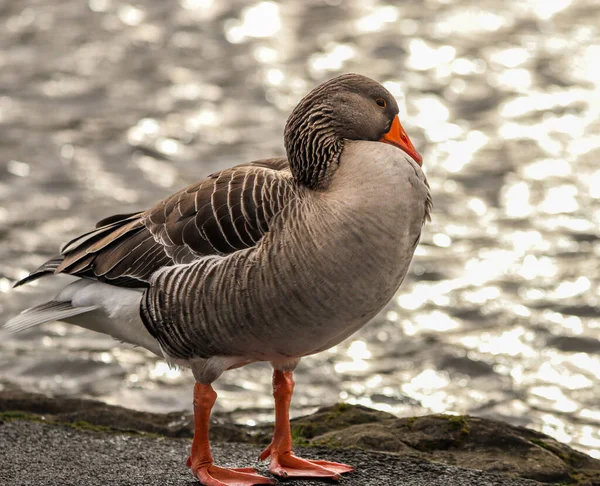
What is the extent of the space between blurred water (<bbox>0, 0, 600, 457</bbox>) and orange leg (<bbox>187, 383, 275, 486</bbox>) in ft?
10.3

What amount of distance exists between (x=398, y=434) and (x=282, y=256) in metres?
1.88

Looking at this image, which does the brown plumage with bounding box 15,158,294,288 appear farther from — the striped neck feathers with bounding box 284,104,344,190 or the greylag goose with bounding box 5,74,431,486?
the striped neck feathers with bounding box 284,104,344,190

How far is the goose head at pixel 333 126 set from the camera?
6137 millimetres

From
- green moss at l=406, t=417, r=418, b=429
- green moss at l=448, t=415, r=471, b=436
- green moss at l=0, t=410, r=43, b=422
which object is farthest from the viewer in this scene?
green moss at l=0, t=410, r=43, b=422

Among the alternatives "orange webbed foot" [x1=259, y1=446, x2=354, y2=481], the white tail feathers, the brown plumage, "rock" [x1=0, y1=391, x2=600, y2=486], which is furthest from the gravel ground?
the brown plumage

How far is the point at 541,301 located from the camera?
37.0ft

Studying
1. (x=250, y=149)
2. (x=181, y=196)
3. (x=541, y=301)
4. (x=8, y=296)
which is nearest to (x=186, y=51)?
(x=250, y=149)

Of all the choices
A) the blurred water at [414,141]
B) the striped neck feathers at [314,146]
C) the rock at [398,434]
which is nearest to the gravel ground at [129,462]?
the rock at [398,434]

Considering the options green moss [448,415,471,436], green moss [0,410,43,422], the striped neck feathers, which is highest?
the striped neck feathers

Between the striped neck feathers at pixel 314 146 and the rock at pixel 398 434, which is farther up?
the striped neck feathers at pixel 314 146

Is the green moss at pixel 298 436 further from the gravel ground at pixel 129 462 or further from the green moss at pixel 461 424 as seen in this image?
the green moss at pixel 461 424

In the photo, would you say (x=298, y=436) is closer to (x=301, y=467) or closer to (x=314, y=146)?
(x=301, y=467)

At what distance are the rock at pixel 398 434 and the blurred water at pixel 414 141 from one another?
1562 mm

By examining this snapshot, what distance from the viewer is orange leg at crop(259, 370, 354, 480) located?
6.41 meters
